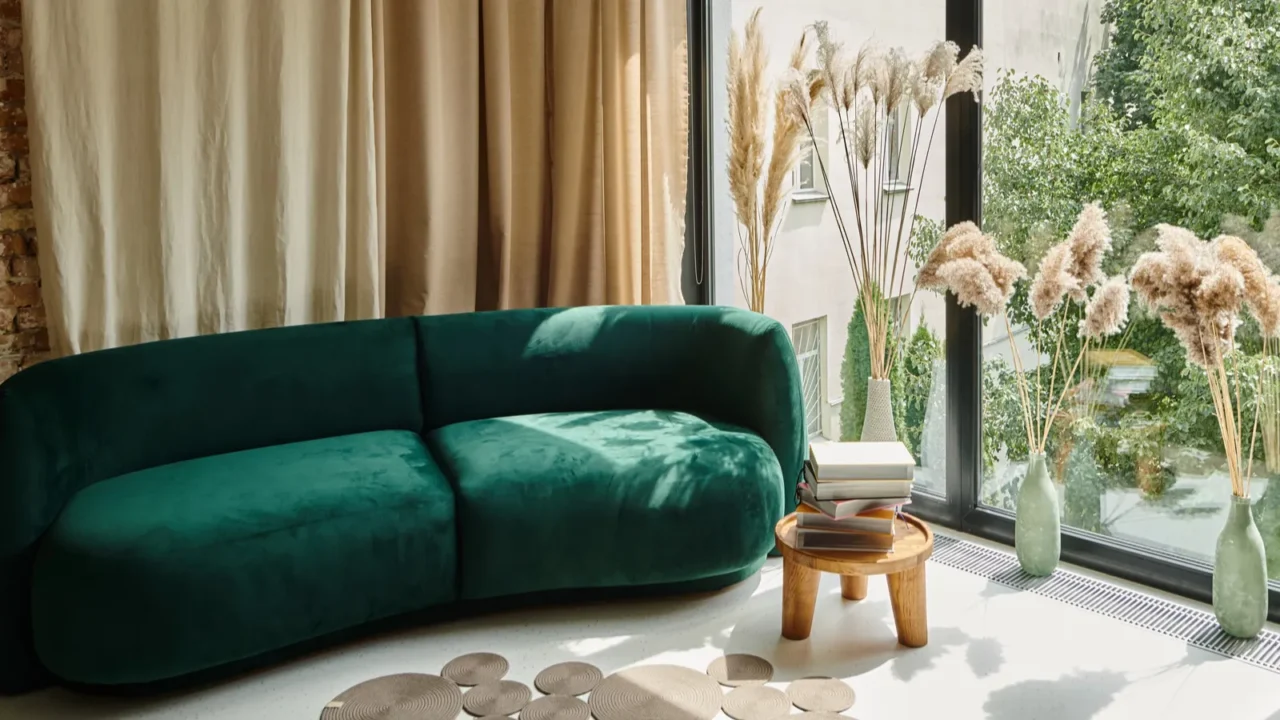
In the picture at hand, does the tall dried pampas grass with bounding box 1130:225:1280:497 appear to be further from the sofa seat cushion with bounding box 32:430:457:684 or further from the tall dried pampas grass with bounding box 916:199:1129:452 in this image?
the sofa seat cushion with bounding box 32:430:457:684

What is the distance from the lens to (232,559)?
218cm

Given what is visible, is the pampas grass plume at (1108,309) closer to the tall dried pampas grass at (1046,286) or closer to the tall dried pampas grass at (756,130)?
the tall dried pampas grass at (1046,286)

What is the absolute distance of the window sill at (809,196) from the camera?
11.4 ft

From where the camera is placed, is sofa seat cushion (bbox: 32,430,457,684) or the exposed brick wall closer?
sofa seat cushion (bbox: 32,430,457,684)

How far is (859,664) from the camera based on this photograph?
2316 mm

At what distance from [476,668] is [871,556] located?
91cm

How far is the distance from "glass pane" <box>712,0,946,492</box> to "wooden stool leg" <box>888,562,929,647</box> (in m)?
0.93

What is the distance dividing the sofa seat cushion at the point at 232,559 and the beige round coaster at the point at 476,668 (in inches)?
6.7

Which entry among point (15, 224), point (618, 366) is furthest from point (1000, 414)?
point (15, 224)

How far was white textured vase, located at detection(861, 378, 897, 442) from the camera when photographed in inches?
123

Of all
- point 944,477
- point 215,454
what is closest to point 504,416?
point 215,454

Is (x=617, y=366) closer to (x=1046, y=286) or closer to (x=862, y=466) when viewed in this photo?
(x=862, y=466)

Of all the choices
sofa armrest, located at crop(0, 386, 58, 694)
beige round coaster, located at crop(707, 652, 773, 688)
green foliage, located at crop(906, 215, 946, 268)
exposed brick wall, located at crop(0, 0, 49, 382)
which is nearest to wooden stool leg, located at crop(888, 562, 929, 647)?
beige round coaster, located at crop(707, 652, 773, 688)

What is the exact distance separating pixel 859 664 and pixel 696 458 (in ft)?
2.05
